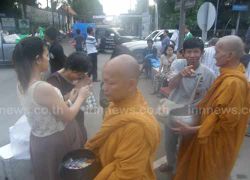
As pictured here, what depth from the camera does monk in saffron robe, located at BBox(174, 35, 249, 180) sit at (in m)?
2.46

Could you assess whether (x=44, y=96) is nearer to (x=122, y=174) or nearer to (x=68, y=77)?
(x=122, y=174)

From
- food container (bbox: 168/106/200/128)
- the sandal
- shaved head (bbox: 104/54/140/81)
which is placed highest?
shaved head (bbox: 104/54/140/81)

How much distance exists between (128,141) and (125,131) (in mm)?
59

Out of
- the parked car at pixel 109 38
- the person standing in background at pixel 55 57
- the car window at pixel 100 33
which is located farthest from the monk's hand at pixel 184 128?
the car window at pixel 100 33

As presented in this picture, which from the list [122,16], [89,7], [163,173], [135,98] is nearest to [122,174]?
[135,98]

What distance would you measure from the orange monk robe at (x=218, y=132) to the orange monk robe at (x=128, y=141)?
3.15 feet

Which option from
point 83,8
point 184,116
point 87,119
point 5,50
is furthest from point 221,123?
point 83,8

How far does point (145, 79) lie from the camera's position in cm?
1066

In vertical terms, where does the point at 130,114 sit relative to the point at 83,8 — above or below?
below

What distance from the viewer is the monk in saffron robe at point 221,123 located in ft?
8.05

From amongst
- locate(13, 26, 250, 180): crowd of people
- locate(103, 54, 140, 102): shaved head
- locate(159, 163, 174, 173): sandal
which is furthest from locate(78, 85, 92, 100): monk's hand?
locate(159, 163, 174, 173): sandal

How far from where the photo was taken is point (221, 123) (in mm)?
2541

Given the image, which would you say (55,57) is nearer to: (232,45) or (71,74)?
(71,74)

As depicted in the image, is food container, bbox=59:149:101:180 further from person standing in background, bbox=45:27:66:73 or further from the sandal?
person standing in background, bbox=45:27:66:73
